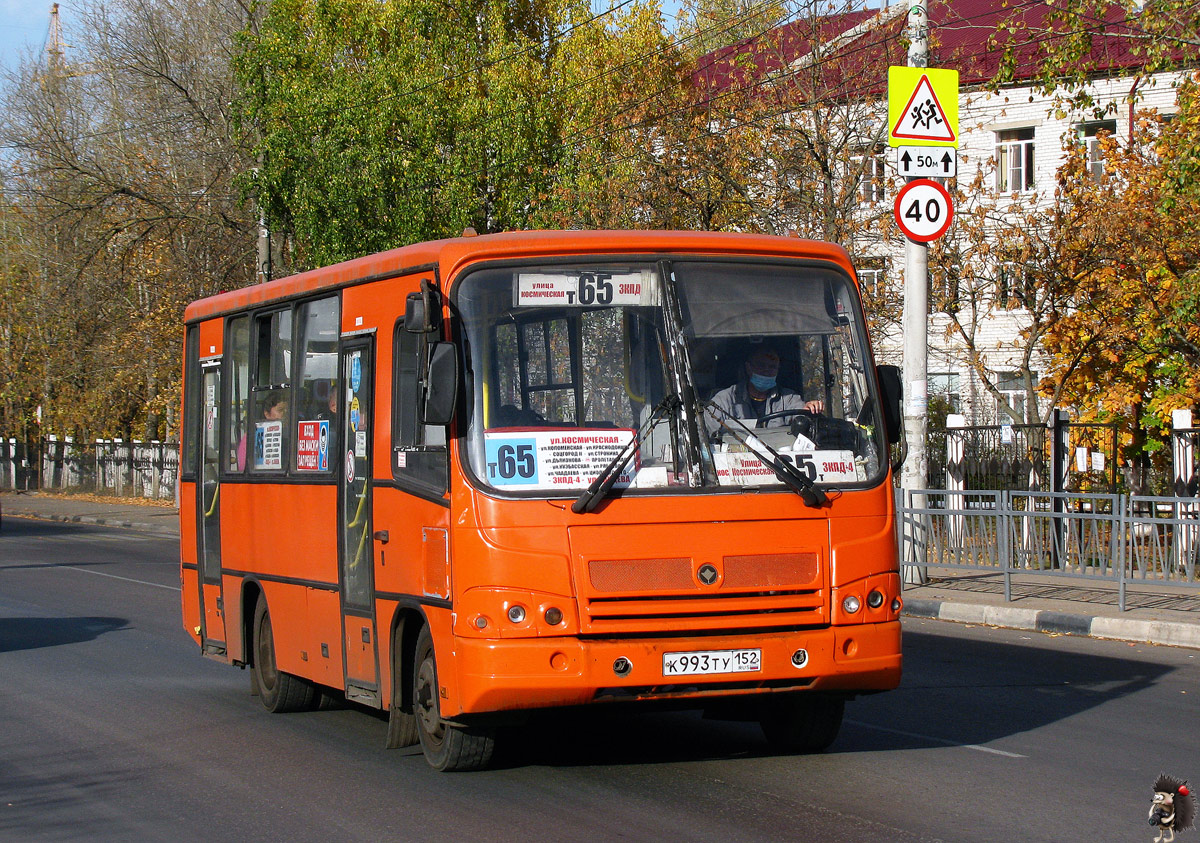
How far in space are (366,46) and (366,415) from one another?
1053 inches

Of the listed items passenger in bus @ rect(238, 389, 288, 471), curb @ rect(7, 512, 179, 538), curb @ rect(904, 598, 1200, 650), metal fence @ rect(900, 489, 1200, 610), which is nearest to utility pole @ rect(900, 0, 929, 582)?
metal fence @ rect(900, 489, 1200, 610)

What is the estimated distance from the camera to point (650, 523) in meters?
6.78

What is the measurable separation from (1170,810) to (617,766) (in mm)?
2752

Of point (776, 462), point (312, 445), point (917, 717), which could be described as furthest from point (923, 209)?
point (776, 462)

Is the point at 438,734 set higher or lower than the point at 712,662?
lower

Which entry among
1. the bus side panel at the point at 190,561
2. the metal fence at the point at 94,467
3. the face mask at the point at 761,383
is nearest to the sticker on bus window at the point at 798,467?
the face mask at the point at 761,383

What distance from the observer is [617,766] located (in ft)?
25.0

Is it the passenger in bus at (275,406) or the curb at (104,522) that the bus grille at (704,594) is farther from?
the curb at (104,522)

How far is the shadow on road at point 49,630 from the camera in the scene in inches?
533

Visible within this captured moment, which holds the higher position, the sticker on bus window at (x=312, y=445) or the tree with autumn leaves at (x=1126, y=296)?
the tree with autumn leaves at (x=1126, y=296)

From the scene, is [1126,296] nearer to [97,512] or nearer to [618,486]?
[618,486]

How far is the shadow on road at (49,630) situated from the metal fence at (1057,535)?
9.09 meters

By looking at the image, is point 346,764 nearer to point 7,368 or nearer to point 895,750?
point 895,750

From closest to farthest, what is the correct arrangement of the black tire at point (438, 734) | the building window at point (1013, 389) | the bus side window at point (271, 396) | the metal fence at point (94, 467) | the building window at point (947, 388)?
the black tire at point (438, 734)
the bus side window at point (271, 396)
the building window at point (1013, 389)
the building window at point (947, 388)
the metal fence at point (94, 467)
